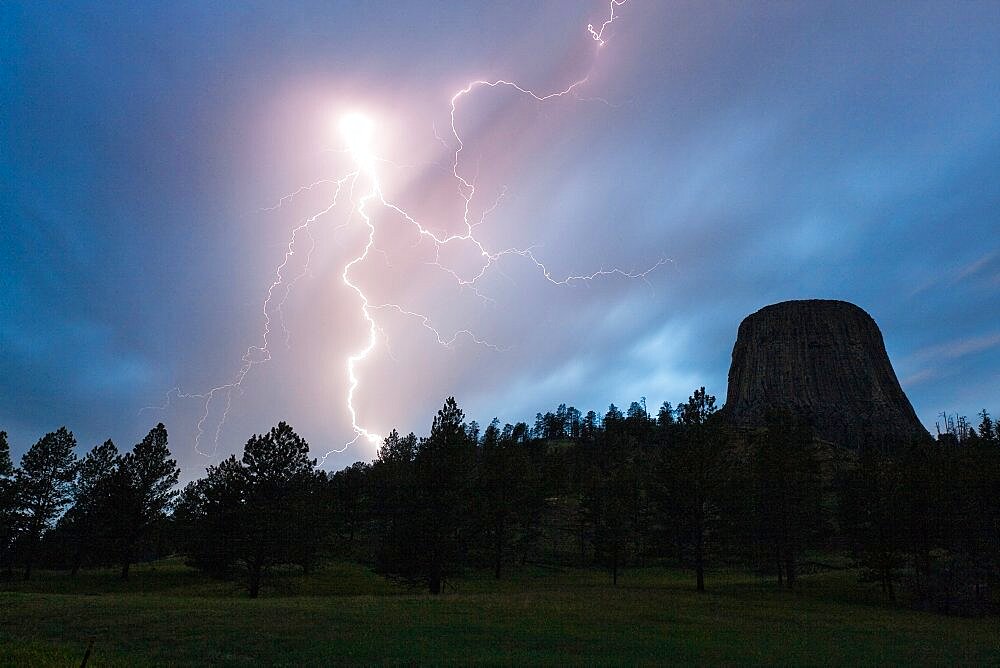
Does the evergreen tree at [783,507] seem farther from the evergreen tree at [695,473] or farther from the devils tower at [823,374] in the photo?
the devils tower at [823,374]

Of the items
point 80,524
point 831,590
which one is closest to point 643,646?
point 831,590

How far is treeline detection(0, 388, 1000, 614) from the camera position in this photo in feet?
117

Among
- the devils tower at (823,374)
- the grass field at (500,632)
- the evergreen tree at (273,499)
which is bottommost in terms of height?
the grass field at (500,632)

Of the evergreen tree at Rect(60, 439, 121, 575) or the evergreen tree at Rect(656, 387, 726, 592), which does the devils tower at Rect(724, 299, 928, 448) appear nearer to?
the evergreen tree at Rect(656, 387, 726, 592)

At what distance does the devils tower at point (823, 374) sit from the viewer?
481 ft

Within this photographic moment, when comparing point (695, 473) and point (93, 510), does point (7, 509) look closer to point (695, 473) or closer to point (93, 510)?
point (93, 510)

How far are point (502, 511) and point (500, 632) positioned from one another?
35.2 m

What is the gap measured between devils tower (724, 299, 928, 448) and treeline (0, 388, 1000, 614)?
98868 millimetres

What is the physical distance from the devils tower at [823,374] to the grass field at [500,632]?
130972 millimetres

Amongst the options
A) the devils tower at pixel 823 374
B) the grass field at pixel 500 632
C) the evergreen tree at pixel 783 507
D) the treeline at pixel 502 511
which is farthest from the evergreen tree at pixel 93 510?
the devils tower at pixel 823 374

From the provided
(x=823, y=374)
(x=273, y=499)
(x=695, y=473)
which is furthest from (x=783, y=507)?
(x=823, y=374)

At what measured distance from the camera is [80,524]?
173ft

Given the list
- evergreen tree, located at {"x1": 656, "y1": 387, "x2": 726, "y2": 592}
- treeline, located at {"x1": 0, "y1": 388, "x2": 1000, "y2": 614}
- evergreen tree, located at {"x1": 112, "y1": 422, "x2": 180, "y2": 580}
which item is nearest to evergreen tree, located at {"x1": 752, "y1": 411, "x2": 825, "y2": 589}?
treeline, located at {"x1": 0, "y1": 388, "x2": 1000, "y2": 614}

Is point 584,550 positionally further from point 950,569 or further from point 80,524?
point 80,524
